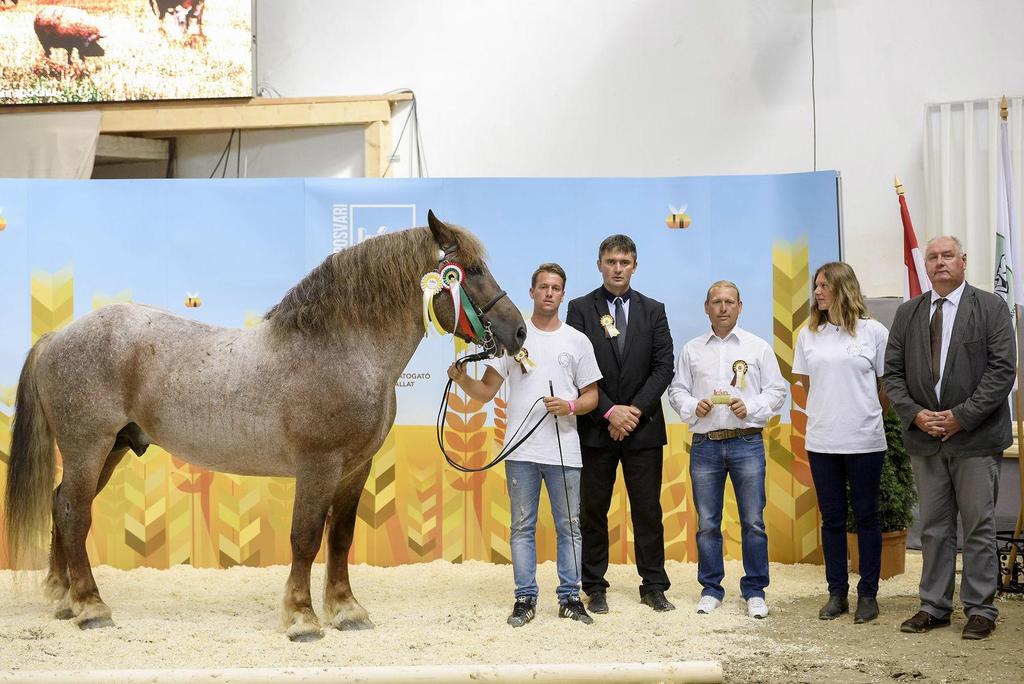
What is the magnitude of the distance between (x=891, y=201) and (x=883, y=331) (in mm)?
2476

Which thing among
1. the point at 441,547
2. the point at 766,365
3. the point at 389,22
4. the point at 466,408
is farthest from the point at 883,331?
the point at 389,22

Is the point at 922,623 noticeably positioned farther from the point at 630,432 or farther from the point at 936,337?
the point at 630,432

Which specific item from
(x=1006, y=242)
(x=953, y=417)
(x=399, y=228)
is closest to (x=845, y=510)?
(x=953, y=417)

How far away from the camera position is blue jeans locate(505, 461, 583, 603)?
4.40 meters

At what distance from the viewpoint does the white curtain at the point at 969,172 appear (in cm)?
647

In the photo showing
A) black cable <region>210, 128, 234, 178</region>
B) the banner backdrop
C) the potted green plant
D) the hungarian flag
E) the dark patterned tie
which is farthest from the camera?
black cable <region>210, 128, 234, 178</region>

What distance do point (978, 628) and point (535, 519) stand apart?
1.84 meters

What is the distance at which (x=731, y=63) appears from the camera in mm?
7129

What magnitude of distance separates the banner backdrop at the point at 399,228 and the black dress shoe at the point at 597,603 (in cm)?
105

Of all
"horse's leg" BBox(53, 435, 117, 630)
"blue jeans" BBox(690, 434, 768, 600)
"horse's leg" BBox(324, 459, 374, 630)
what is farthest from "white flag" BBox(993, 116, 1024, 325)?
"horse's leg" BBox(53, 435, 117, 630)

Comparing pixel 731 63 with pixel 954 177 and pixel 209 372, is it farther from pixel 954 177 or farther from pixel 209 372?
pixel 209 372

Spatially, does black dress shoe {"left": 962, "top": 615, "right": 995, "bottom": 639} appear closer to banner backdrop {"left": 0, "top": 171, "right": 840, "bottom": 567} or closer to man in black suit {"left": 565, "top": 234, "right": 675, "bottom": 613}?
man in black suit {"left": 565, "top": 234, "right": 675, "bottom": 613}

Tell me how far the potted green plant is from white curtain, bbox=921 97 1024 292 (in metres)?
1.62

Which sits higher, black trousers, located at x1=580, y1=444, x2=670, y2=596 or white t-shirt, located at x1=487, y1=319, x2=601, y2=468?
white t-shirt, located at x1=487, y1=319, x2=601, y2=468
